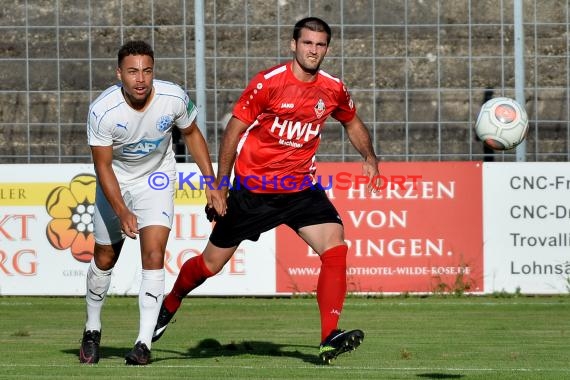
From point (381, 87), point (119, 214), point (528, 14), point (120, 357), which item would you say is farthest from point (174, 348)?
point (528, 14)

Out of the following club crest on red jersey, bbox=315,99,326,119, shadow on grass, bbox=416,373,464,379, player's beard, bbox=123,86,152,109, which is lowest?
shadow on grass, bbox=416,373,464,379

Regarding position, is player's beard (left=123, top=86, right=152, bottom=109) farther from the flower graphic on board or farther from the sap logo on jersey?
the flower graphic on board

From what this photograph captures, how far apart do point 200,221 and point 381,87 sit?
344cm

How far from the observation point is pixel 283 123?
29.1 ft

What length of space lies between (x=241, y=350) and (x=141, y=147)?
1850 millimetres

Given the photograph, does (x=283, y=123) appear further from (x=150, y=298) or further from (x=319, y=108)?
(x=150, y=298)

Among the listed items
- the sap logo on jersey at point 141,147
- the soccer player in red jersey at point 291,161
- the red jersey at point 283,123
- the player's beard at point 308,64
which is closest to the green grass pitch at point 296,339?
the soccer player in red jersey at point 291,161

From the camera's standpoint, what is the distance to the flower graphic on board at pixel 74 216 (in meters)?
15.1

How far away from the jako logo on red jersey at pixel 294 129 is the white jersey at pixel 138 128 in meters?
0.60

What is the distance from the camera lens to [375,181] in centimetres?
895

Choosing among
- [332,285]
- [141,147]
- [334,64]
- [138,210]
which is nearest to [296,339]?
[332,285]

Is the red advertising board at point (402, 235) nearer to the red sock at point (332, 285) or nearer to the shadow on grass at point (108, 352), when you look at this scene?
the shadow on grass at point (108, 352)

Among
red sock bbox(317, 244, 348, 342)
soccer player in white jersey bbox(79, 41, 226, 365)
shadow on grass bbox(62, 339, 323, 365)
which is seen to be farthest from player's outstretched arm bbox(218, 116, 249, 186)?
shadow on grass bbox(62, 339, 323, 365)

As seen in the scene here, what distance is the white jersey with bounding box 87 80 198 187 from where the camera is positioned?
8.60 m
